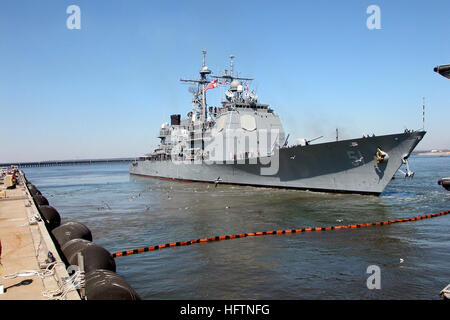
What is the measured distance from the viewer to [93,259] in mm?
6098

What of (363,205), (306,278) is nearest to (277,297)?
(306,278)

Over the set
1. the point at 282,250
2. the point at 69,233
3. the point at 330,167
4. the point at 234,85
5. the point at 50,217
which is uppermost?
the point at 234,85

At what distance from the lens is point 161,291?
6965 millimetres

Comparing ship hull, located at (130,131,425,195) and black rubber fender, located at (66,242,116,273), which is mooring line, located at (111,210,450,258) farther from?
ship hull, located at (130,131,425,195)

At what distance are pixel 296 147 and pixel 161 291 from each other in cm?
1486

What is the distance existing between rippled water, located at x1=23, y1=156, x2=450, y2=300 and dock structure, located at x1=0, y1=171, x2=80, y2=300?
6.16ft

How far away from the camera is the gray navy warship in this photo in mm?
17672

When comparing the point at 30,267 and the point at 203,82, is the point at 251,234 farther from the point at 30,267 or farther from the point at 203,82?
the point at 203,82

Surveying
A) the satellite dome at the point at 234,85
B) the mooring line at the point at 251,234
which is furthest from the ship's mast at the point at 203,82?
the mooring line at the point at 251,234

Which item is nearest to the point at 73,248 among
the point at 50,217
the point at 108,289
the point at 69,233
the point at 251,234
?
the point at 69,233

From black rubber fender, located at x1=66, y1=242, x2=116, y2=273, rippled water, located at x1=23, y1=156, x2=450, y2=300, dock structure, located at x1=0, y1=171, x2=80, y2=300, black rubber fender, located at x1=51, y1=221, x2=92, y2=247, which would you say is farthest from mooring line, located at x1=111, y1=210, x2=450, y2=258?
black rubber fender, located at x1=66, y1=242, x2=116, y2=273

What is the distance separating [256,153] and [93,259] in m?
20.8
